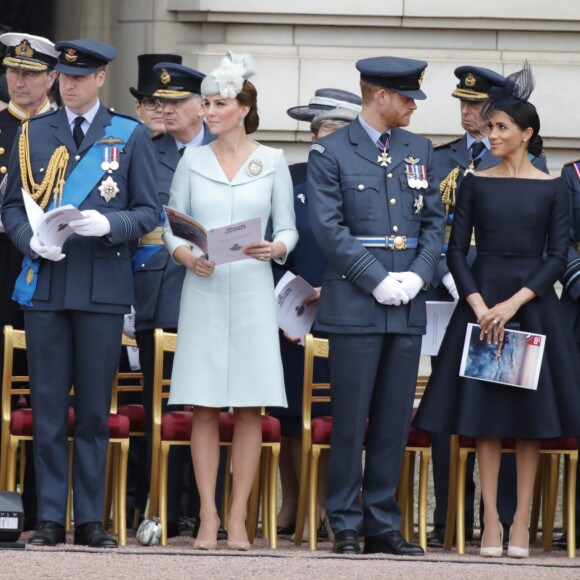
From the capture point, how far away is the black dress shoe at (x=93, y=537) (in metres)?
7.73

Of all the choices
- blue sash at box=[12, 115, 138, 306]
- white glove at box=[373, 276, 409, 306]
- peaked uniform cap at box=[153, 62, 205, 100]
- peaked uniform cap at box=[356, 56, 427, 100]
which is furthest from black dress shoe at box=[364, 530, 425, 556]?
peaked uniform cap at box=[153, 62, 205, 100]

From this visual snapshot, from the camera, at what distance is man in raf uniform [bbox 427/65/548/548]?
870 cm

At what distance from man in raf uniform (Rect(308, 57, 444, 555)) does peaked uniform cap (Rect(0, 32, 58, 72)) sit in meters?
1.31

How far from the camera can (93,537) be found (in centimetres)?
776

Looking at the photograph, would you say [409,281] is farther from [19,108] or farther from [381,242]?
[19,108]

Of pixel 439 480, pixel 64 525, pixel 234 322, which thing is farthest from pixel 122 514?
pixel 439 480

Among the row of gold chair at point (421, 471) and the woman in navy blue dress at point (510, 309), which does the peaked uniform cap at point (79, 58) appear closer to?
the row of gold chair at point (421, 471)

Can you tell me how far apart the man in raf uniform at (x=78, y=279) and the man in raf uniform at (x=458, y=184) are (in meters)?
1.45

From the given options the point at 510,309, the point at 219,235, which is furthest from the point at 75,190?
the point at 510,309

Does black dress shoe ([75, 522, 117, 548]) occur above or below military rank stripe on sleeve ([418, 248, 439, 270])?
below

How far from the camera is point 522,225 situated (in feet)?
26.4

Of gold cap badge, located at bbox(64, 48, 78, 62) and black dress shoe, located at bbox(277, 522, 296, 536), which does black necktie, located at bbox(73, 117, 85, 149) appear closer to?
gold cap badge, located at bbox(64, 48, 78, 62)

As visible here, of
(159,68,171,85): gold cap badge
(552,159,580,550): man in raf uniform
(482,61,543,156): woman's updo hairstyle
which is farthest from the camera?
(159,68,171,85): gold cap badge

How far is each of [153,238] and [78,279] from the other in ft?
2.94
